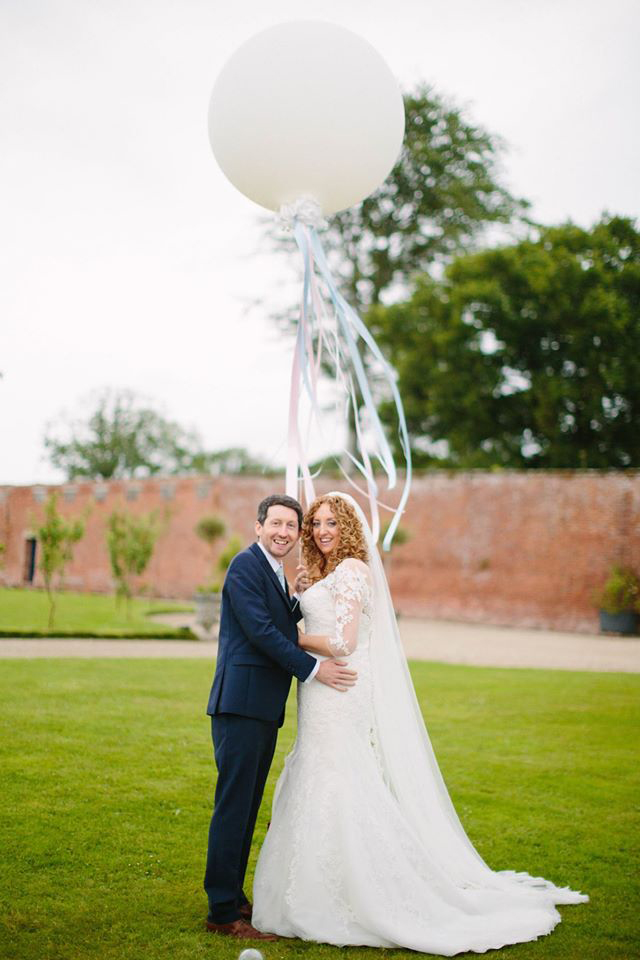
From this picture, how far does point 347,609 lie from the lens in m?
3.49

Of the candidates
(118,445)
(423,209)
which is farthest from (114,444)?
(423,209)

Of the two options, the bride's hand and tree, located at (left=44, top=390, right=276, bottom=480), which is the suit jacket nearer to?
the bride's hand

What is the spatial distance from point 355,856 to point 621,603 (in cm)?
1547

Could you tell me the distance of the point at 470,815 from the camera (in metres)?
5.05

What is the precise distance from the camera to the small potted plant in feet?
57.4

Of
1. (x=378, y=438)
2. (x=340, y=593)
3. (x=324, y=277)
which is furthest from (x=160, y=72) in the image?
(x=340, y=593)

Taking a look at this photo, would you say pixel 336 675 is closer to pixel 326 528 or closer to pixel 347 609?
pixel 347 609

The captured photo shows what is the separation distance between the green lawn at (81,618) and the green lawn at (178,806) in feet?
15.1

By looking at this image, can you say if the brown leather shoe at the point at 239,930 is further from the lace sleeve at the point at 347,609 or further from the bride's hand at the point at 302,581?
the bride's hand at the point at 302,581

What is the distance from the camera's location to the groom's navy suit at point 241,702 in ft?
11.1

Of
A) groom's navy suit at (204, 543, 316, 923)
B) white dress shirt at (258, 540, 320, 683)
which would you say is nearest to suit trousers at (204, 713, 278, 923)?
groom's navy suit at (204, 543, 316, 923)

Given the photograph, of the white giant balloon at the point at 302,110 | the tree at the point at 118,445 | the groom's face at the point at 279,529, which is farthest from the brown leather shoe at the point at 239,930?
the tree at the point at 118,445

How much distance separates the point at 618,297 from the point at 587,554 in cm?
818

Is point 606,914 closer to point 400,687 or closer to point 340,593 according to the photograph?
point 400,687
